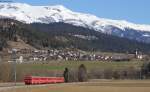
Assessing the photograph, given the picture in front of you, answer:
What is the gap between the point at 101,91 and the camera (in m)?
91.1

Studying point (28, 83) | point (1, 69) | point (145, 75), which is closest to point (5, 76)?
point (1, 69)

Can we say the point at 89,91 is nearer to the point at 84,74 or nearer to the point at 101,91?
the point at 101,91

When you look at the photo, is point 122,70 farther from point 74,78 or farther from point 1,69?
point 1,69

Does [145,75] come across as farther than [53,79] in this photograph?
Yes

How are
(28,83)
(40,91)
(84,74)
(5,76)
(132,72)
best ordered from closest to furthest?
1. (40,91)
2. (28,83)
3. (5,76)
4. (84,74)
5. (132,72)

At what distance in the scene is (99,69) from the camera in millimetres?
192625

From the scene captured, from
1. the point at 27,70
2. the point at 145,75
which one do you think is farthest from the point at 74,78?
the point at 145,75

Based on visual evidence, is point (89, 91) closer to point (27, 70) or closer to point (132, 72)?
point (27, 70)

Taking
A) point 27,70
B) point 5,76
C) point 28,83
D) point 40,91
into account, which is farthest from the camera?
point 27,70

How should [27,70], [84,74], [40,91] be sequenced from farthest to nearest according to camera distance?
1. [27,70]
2. [84,74]
3. [40,91]

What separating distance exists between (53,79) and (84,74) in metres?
22.4

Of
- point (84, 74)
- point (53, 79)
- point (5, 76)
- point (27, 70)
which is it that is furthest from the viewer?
point (27, 70)

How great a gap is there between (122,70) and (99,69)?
29.6 ft

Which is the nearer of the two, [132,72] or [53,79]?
[53,79]
